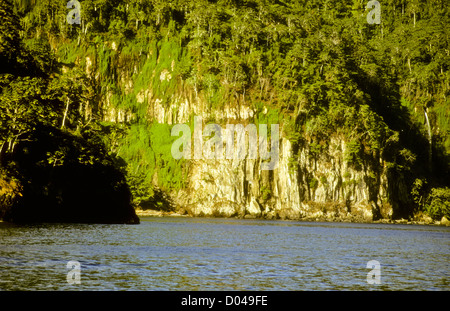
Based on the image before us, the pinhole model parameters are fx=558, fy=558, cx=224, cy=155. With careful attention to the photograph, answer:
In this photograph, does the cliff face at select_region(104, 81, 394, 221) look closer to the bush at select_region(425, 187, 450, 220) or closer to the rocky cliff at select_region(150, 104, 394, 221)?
the rocky cliff at select_region(150, 104, 394, 221)

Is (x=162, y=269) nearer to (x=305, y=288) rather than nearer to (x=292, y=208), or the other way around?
(x=305, y=288)

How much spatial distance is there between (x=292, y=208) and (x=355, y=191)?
48.8 feet

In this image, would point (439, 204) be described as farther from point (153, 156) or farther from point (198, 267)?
point (198, 267)

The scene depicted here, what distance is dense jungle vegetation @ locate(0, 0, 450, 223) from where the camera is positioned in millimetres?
128500

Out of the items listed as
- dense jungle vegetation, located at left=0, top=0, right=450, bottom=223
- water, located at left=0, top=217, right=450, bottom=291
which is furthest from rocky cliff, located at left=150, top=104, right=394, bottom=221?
water, located at left=0, top=217, right=450, bottom=291

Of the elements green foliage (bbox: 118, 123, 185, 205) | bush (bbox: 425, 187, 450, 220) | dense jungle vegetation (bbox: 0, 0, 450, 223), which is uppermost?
dense jungle vegetation (bbox: 0, 0, 450, 223)

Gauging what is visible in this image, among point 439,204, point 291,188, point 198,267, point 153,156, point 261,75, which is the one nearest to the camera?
point 198,267

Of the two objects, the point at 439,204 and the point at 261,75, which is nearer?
the point at 439,204

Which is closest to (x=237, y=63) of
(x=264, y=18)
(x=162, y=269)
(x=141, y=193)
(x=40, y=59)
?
(x=264, y=18)

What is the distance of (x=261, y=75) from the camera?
13825 centimetres

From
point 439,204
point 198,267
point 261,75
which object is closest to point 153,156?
point 261,75
